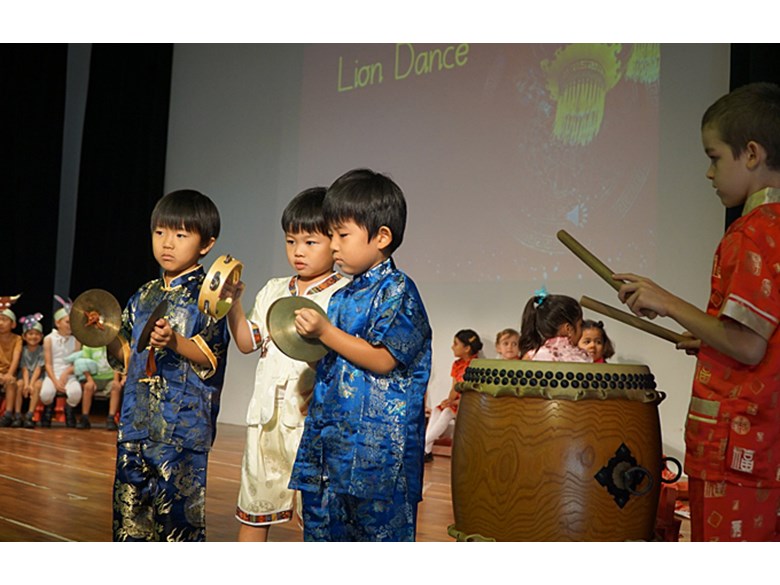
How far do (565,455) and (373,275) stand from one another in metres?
0.54

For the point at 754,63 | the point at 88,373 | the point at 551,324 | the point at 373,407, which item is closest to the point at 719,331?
the point at 373,407

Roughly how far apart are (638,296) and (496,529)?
0.46 metres

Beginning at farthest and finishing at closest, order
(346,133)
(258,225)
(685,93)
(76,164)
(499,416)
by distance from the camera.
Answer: (76,164)
(258,225)
(346,133)
(685,93)
(499,416)

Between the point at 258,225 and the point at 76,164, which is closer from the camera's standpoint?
the point at 258,225

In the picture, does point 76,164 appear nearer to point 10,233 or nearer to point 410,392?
point 10,233

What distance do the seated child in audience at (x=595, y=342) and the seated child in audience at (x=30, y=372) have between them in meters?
4.39

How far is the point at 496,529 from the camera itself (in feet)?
4.97

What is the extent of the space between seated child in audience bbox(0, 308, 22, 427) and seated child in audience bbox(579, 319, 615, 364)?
4531 mm

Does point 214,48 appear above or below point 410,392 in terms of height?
above

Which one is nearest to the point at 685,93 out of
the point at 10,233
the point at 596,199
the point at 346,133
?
the point at 596,199

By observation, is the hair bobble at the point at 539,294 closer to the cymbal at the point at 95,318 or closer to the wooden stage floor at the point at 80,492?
the wooden stage floor at the point at 80,492

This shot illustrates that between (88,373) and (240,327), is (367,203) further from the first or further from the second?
(88,373)

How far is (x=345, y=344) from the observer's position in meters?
1.66

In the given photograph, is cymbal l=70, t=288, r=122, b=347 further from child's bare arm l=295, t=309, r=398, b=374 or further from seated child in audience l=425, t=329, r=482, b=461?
seated child in audience l=425, t=329, r=482, b=461
